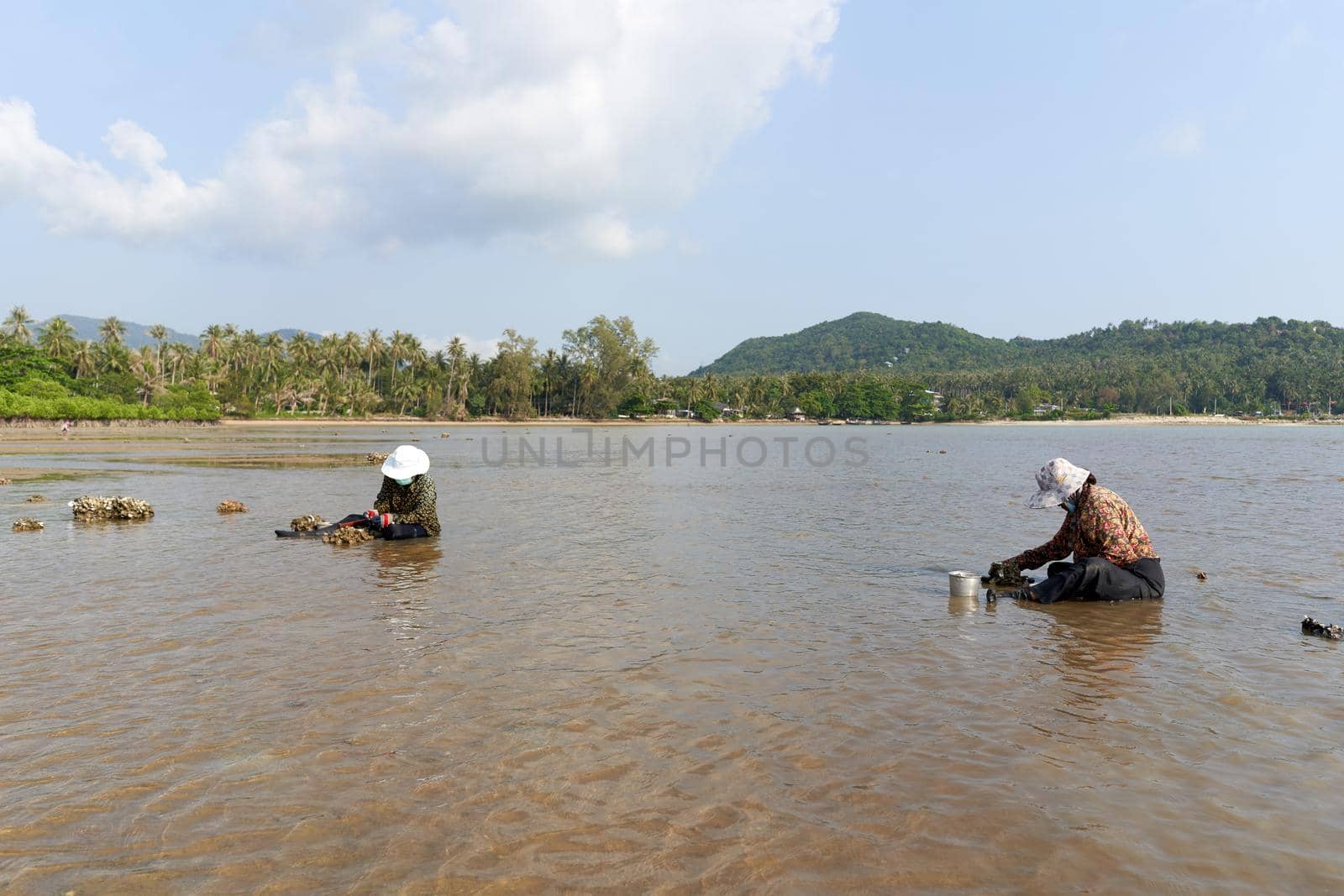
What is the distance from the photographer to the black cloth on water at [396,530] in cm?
1298

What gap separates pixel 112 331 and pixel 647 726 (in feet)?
506

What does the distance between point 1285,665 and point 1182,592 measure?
3.02m

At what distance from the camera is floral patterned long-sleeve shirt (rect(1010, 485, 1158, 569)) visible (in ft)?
29.3

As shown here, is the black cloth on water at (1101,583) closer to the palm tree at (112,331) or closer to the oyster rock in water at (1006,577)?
the oyster rock in water at (1006,577)

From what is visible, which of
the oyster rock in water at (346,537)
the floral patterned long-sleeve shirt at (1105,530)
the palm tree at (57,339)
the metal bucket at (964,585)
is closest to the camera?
the floral patterned long-sleeve shirt at (1105,530)

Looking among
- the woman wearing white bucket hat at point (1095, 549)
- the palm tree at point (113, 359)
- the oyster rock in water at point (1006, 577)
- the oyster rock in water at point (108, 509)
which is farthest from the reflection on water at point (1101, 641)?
the palm tree at point (113, 359)

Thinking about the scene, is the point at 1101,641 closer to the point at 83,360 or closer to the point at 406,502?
the point at 406,502

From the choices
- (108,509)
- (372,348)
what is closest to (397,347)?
(372,348)

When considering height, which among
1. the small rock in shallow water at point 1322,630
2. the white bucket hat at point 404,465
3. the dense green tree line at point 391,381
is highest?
the dense green tree line at point 391,381

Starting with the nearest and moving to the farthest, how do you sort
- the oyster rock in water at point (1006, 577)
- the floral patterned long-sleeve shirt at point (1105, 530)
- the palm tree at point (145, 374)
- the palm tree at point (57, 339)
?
the floral patterned long-sleeve shirt at point (1105, 530) → the oyster rock in water at point (1006, 577) → the palm tree at point (145, 374) → the palm tree at point (57, 339)

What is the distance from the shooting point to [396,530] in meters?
13.0

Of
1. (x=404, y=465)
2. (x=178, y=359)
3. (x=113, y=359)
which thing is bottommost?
(x=404, y=465)

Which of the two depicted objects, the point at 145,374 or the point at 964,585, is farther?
the point at 145,374

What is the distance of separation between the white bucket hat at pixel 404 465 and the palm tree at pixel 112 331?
5541 inches
